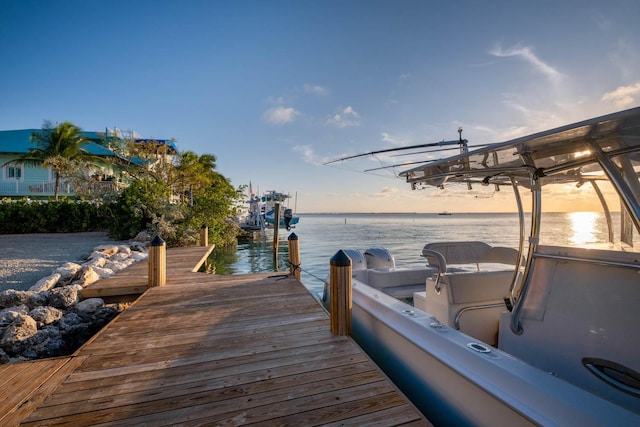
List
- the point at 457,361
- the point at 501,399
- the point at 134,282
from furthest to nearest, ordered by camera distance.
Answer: the point at 134,282 < the point at 457,361 < the point at 501,399

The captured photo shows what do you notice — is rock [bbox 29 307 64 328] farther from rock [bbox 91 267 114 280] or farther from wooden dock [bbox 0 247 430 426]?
rock [bbox 91 267 114 280]

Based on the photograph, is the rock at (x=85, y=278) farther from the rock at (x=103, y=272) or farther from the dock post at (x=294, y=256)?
the dock post at (x=294, y=256)

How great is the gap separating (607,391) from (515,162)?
1667 millimetres

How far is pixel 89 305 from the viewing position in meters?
5.00

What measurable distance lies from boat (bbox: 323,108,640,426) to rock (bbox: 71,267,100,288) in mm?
5771

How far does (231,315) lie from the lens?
3.75 m

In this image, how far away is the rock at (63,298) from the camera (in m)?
4.83

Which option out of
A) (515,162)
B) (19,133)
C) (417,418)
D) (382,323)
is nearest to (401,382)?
(382,323)

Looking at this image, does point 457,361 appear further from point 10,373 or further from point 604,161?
point 10,373

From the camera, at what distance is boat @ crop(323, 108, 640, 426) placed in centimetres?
152

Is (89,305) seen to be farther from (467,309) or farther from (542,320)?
(542,320)

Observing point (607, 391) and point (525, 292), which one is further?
point (525, 292)

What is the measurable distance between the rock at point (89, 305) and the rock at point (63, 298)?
0.41 feet

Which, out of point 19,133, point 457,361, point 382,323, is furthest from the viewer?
point 19,133
